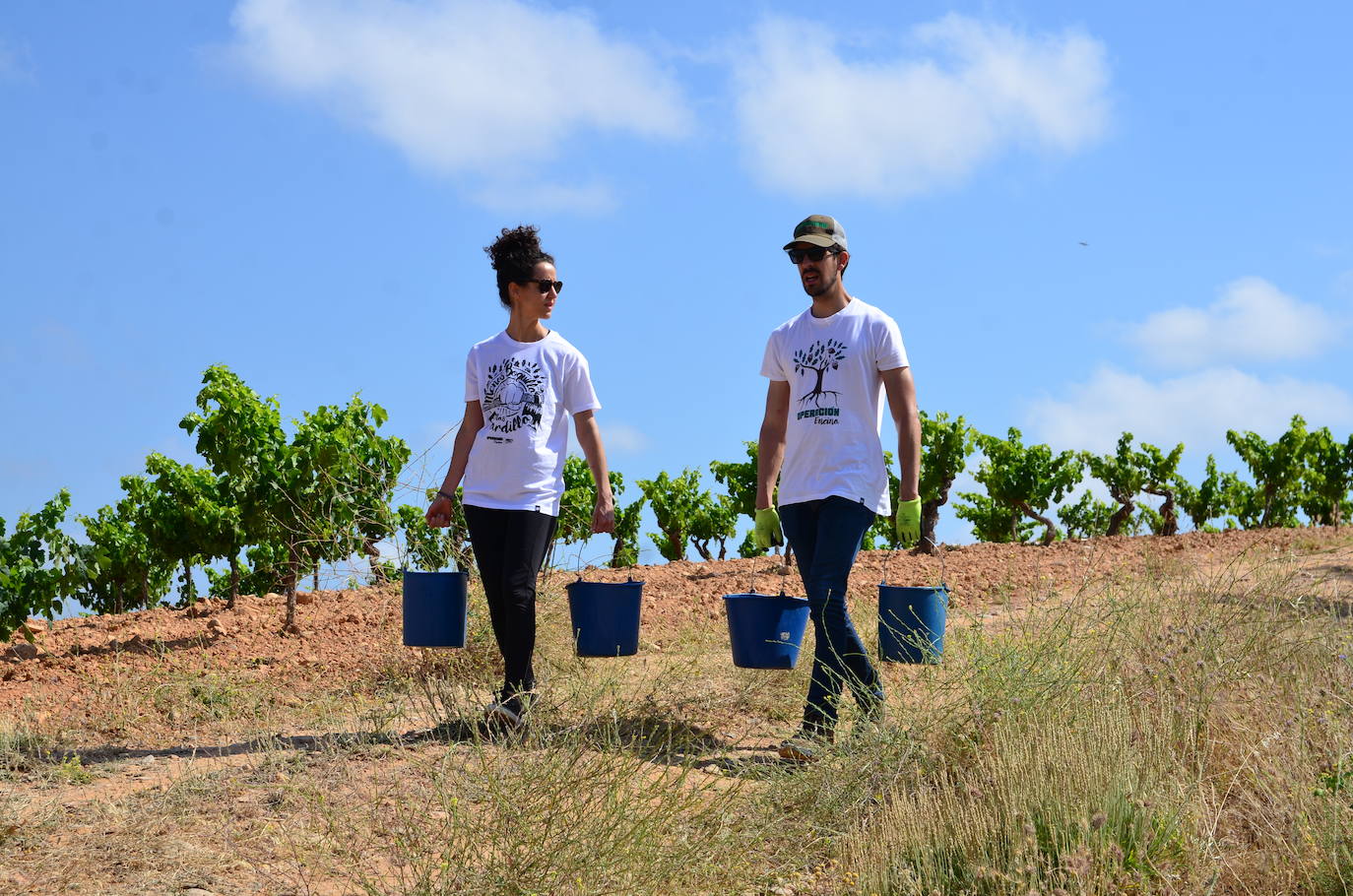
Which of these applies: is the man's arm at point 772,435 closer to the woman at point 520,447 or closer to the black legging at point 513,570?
the woman at point 520,447

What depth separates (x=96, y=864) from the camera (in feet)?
11.0

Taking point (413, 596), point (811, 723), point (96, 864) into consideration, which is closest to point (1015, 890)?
point (811, 723)

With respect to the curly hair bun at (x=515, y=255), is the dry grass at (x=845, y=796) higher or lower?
lower

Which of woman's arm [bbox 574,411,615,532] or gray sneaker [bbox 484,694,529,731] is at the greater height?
A: woman's arm [bbox 574,411,615,532]

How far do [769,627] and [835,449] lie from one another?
0.84 m

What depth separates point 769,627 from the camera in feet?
15.0

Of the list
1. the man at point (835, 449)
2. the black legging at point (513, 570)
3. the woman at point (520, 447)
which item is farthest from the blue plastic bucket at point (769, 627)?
the black legging at point (513, 570)

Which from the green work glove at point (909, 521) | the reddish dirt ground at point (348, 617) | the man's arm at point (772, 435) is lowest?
the reddish dirt ground at point (348, 617)

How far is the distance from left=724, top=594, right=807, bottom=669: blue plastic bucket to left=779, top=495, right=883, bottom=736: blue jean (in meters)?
0.37

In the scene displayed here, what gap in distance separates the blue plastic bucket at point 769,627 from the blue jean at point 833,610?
0.37 meters

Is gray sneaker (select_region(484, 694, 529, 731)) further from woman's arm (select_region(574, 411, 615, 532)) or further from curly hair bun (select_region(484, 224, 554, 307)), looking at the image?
curly hair bun (select_region(484, 224, 554, 307))

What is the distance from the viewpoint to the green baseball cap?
420cm

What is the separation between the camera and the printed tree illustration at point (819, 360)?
4184mm

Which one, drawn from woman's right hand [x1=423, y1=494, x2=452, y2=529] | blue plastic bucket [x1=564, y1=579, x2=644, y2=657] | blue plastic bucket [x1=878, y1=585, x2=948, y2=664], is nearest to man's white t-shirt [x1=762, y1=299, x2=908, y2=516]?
blue plastic bucket [x1=878, y1=585, x2=948, y2=664]
